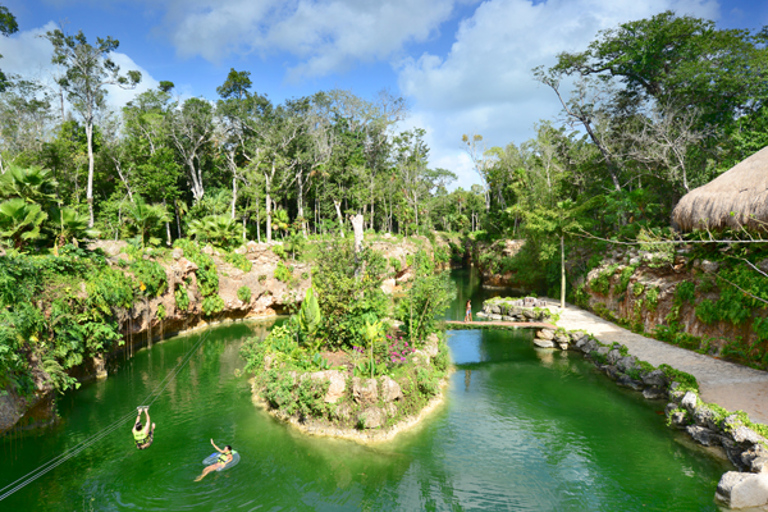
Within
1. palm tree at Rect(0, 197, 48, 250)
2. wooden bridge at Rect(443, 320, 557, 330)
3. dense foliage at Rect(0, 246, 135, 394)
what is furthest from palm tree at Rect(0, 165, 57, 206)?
wooden bridge at Rect(443, 320, 557, 330)

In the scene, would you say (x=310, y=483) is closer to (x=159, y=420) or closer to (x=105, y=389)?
(x=159, y=420)

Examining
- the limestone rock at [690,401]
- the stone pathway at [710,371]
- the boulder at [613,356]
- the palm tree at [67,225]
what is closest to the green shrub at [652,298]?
the stone pathway at [710,371]

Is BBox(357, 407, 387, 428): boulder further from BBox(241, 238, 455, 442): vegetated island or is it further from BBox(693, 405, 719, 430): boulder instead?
BBox(693, 405, 719, 430): boulder

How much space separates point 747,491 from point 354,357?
943 centimetres

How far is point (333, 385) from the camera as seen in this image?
35.9ft

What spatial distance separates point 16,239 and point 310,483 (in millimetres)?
14406

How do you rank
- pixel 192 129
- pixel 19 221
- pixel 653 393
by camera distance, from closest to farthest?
pixel 653 393
pixel 19 221
pixel 192 129

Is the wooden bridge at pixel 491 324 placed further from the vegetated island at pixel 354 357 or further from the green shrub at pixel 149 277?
the green shrub at pixel 149 277

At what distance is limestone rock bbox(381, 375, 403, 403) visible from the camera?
1102 cm

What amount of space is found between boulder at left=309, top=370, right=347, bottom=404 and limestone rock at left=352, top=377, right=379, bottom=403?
356mm

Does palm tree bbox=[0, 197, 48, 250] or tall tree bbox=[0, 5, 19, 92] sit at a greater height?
tall tree bbox=[0, 5, 19, 92]

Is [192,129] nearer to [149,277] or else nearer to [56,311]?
[149,277]

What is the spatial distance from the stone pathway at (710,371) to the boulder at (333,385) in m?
10.4

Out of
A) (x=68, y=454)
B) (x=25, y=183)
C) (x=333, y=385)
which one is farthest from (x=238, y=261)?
(x=333, y=385)
